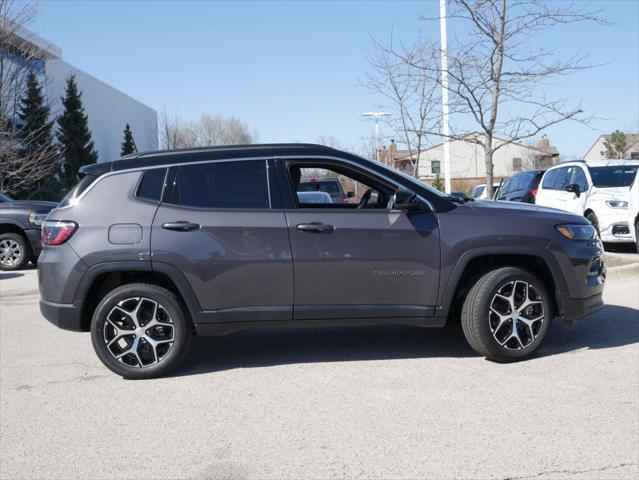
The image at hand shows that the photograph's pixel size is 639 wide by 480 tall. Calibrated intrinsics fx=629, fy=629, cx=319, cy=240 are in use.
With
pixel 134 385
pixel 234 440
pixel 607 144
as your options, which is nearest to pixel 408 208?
pixel 234 440

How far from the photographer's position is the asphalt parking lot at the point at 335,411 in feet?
11.3

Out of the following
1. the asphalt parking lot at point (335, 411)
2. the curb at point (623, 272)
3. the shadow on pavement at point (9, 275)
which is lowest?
the asphalt parking lot at point (335, 411)

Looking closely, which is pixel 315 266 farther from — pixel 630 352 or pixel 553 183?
pixel 553 183

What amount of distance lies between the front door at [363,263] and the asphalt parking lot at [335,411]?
530 millimetres

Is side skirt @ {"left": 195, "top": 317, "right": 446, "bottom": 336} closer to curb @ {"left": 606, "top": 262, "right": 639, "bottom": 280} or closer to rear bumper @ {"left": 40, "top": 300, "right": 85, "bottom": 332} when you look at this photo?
rear bumper @ {"left": 40, "top": 300, "right": 85, "bottom": 332}

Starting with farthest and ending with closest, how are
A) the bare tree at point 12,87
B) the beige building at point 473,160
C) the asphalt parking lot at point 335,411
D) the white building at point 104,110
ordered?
the beige building at point 473,160 → the white building at point 104,110 → the bare tree at point 12,87 → the asphalt parking lot at point 335,411

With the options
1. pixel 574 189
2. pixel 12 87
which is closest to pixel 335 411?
pixel 574 189

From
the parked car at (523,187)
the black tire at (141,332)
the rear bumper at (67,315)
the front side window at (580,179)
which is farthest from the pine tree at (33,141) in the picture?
the black tire at (141,332)

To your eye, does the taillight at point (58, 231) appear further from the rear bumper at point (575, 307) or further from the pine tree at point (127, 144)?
the pine tree at point (127, 144)

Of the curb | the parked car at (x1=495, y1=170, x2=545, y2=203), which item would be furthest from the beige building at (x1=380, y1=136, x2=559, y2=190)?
the curb

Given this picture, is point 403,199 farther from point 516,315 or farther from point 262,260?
point 516,315

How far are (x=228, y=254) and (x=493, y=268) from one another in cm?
216

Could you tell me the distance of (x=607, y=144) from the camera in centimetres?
4831

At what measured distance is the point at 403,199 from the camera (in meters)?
4.86
